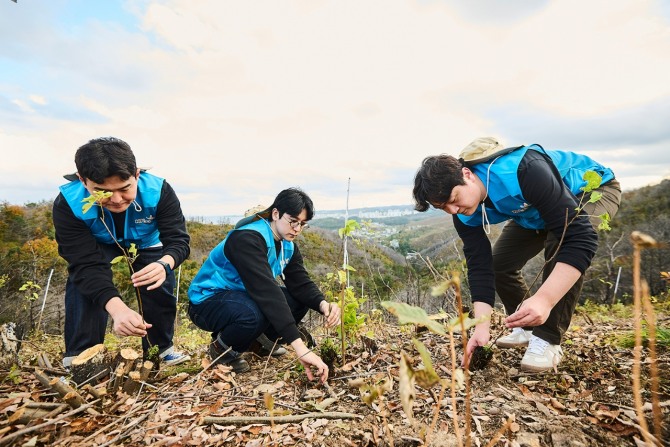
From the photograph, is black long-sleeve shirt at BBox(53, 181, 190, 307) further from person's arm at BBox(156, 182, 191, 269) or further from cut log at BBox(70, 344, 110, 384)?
cut log at BBox(70, 344, 110, 384)

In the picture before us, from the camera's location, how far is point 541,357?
8.05 ft

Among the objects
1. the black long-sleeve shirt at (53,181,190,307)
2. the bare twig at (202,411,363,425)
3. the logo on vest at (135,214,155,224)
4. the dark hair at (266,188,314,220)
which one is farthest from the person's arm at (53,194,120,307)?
the dark hair at (266,188,314,220)

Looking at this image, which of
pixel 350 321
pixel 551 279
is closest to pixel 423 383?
pixel 551 279

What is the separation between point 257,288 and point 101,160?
127 cm

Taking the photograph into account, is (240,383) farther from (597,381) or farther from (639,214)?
(639,214)

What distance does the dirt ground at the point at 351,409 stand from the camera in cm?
178

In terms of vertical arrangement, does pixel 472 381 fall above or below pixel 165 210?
below

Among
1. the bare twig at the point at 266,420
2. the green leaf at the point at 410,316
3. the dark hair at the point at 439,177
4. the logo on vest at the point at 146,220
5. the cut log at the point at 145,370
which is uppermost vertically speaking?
the dark hair at the point at 439,177

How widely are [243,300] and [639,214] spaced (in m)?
48.9

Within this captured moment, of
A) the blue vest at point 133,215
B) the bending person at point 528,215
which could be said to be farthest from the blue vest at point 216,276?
the bending person at point 528,215

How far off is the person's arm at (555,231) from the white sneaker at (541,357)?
23.2 inches

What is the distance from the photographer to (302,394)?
2.37m

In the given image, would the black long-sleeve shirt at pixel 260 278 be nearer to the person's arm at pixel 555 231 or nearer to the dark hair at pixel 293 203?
the dark hair at pixel 293 203

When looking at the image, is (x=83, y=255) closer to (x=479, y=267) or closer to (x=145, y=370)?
(x=145, y=370)
